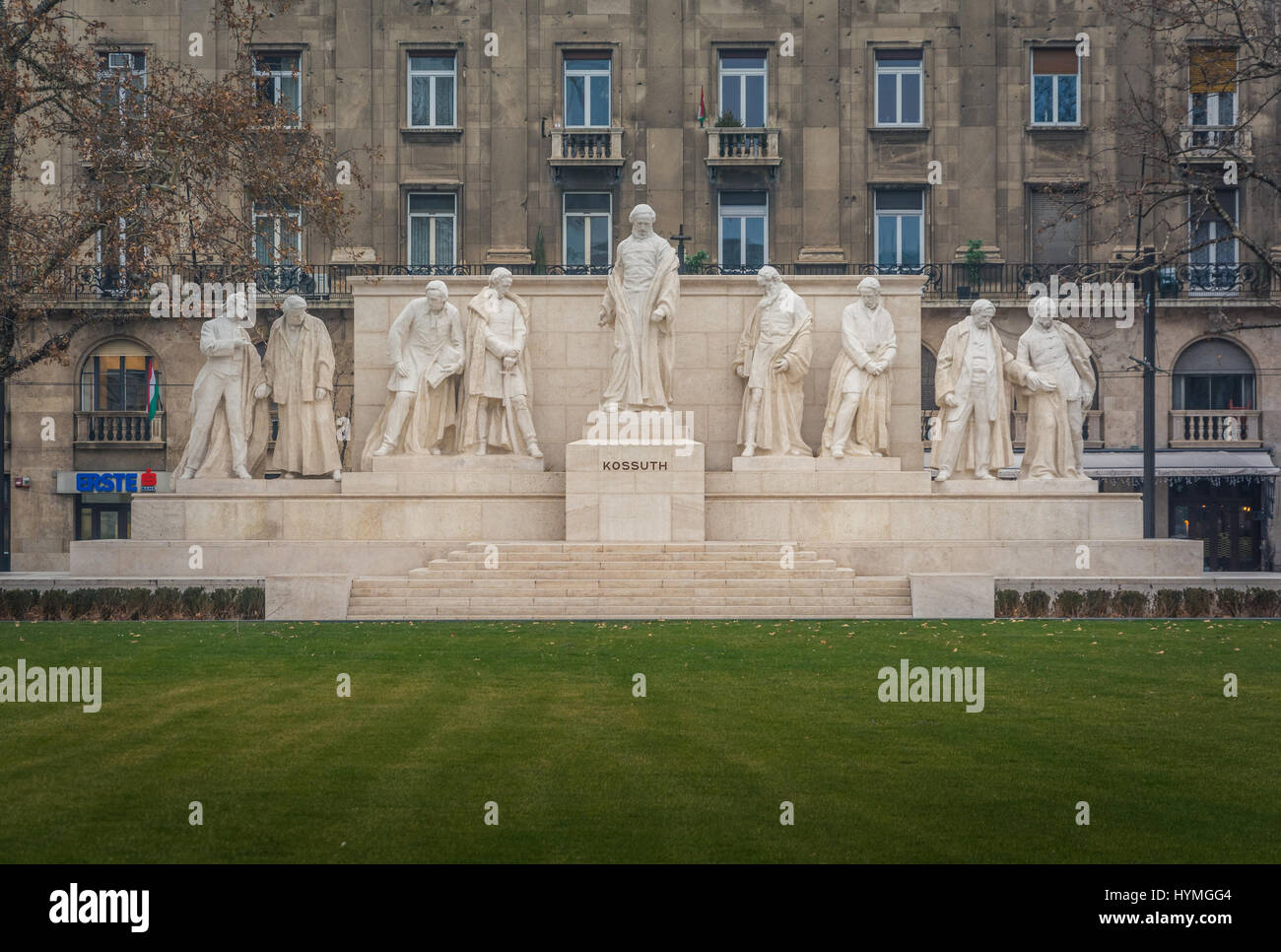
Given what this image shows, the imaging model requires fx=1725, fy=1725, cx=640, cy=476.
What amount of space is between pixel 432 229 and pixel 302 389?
23.6 metres

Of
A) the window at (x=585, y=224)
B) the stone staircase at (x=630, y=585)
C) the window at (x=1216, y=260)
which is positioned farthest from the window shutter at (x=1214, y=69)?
the window at (x=585, y=224)

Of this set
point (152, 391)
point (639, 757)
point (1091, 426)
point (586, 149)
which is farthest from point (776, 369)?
point (152, 391)

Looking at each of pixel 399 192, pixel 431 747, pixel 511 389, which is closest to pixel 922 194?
pixel 399 192

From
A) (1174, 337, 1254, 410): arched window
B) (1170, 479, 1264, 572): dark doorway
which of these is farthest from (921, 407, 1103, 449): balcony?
(1170, 479, 1264, 572): dark doorway

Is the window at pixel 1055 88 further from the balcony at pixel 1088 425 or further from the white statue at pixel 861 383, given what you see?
the white statue at pixel 861 383

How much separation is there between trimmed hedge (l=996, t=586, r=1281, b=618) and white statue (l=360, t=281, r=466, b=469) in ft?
35.2

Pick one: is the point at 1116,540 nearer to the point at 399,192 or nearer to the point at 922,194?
the point at 922,194

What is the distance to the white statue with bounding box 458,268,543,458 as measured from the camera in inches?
1214

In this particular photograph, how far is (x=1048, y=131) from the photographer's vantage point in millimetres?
54000

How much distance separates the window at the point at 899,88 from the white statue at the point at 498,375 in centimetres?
2606

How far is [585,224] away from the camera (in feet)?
177

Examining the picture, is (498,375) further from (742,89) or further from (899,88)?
(899,88)

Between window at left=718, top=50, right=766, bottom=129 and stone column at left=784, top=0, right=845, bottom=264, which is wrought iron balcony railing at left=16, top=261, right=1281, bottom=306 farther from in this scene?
window at left=718, top=50, right=766, bottom=129

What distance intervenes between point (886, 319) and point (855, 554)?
15.9 ft
